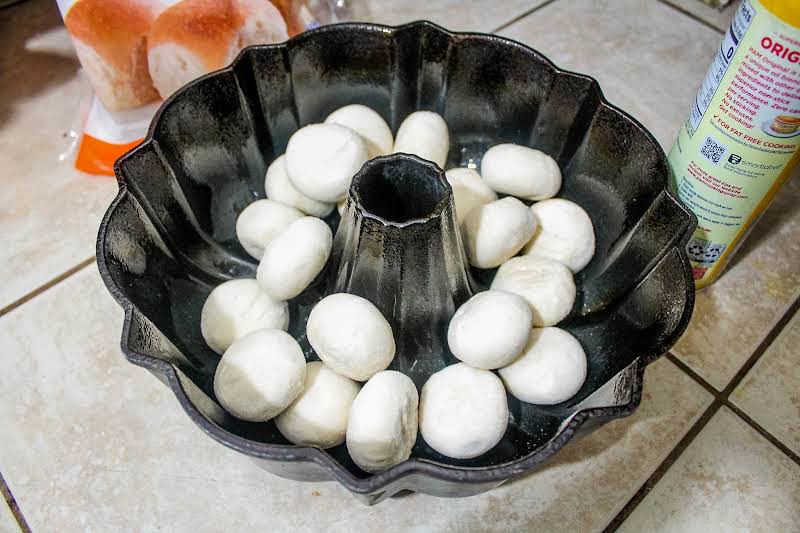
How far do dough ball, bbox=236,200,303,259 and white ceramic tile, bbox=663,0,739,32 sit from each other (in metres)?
0.63

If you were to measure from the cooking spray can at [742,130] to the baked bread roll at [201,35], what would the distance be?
0.42 m

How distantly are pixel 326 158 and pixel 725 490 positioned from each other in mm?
387

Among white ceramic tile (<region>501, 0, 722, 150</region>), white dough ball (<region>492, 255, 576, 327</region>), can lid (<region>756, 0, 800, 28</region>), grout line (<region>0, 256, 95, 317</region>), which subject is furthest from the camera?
white ceramic tile (<region>501, 0, 722, 150</region>)

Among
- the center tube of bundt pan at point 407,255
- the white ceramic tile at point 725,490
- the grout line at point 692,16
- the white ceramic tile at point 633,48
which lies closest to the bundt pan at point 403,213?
the center tube of bundt pan at point 407,255

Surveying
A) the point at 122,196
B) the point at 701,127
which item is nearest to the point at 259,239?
the point at 122,196

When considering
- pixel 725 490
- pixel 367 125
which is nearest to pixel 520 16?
pixel 367 125

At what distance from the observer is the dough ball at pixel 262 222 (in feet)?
1.61

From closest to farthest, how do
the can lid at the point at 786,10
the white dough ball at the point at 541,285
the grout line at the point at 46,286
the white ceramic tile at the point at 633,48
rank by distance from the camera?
the can lid at the point at 786,10 → the white dough ball at the point at 541,285 → the grout line at the point at 46,286 → the white ceramic tile at the point at 633,48

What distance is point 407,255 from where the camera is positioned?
434 mm

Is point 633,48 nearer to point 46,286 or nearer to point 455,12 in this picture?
point 455,12

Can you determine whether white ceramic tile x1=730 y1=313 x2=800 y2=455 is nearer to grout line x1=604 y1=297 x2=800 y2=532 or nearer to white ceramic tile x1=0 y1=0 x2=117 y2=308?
grout line x1=604 y1=297 x2=800 y2=532

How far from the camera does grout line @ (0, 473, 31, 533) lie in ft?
1.46

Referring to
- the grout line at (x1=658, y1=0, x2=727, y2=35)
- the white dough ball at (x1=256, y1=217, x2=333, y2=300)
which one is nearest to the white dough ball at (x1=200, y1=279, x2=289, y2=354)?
the white dough ball at (x1=256, y1=217, x2=333, y2=300)

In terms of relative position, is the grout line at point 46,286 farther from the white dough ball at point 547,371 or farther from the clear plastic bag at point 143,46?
the white dough ball at point 547,371
